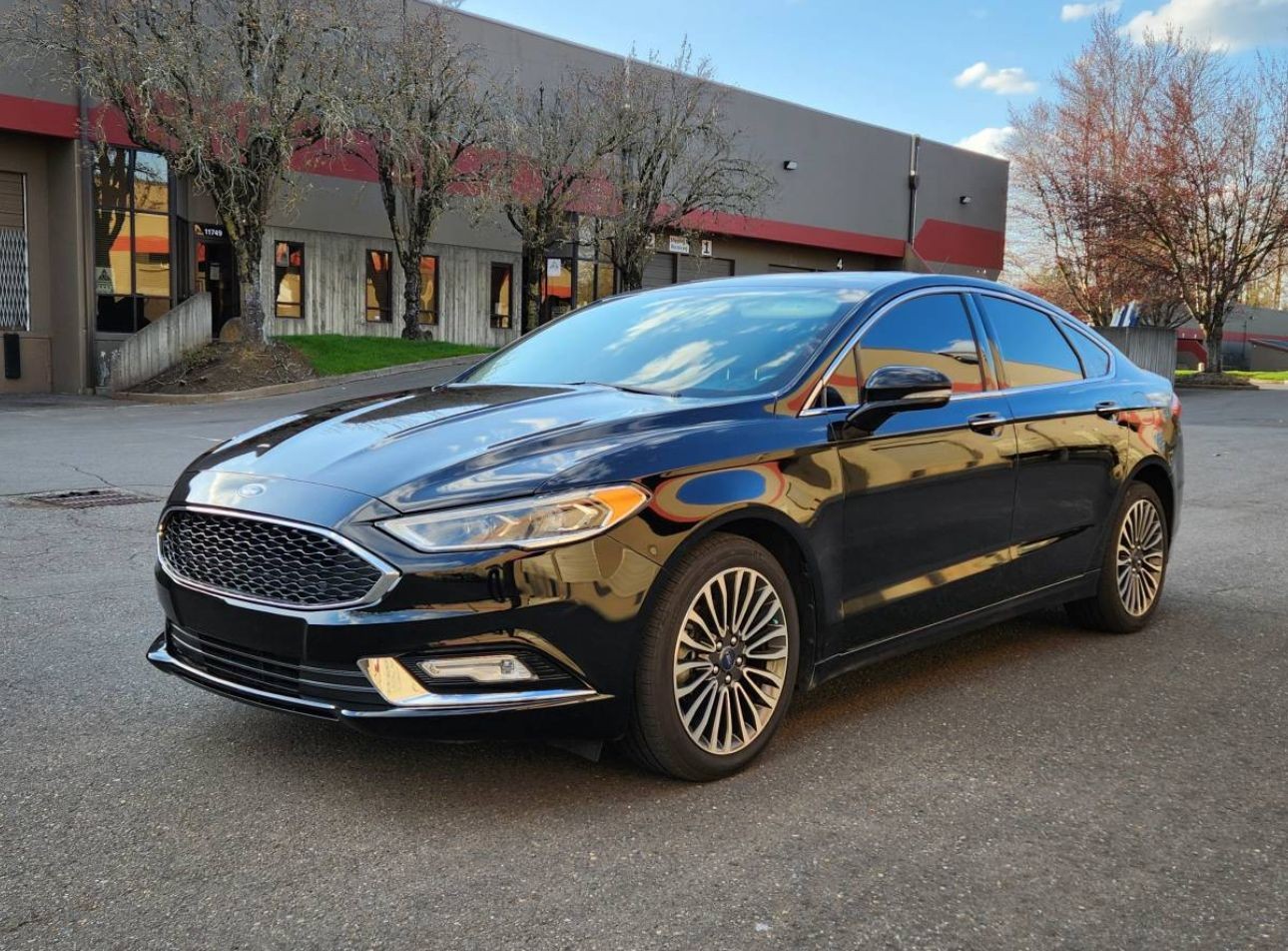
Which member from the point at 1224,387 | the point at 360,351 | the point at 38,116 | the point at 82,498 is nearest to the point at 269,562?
the point at 82,498

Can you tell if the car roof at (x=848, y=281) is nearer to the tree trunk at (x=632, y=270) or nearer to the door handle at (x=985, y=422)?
the door handle at (x=985, y=422)

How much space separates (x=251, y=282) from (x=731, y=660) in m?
21.3

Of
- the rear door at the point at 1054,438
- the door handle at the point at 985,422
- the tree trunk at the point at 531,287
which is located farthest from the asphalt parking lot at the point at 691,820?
the tree trunk at the point at 531,287

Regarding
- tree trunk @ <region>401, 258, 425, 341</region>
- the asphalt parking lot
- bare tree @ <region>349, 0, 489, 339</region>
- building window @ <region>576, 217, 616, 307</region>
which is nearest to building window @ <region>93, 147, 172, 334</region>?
bare tree @ <region>349, 0, 489, 339</region>

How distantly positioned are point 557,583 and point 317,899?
3.29 ft

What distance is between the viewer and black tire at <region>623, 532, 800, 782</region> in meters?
3.41

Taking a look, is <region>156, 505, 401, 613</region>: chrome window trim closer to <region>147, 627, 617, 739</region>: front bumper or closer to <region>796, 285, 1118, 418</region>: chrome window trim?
<region>147, 627, 617, 739</region>: front bumper

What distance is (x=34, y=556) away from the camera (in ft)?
22.9

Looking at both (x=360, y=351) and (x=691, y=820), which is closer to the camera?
(x=691, y=820)

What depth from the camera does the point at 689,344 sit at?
4.53 meters

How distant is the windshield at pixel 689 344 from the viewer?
4227 mm

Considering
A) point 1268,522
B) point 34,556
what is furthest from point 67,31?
point 1268,522

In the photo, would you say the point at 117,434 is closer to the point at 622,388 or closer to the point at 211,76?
the point at 211,76

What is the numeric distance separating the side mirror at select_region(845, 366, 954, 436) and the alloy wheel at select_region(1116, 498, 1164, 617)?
194cm
